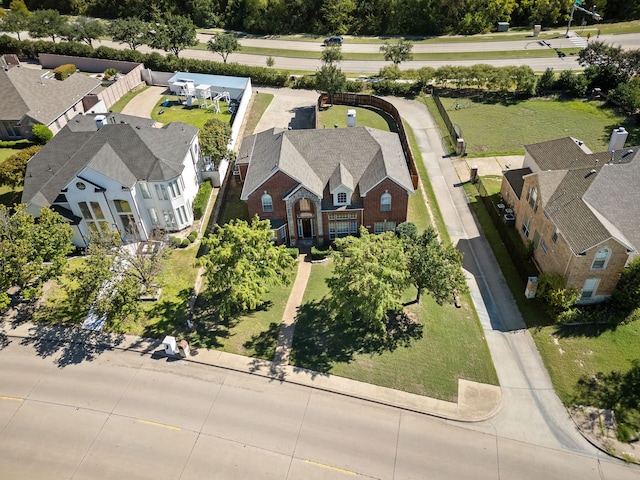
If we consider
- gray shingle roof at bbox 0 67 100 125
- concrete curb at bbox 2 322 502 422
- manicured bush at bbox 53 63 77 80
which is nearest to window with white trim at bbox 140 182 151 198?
concrete curb at bbox 2 322 502 422

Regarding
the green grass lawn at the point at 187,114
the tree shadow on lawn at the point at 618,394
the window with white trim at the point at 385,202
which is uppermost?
the window with white trim at the point at 385,202

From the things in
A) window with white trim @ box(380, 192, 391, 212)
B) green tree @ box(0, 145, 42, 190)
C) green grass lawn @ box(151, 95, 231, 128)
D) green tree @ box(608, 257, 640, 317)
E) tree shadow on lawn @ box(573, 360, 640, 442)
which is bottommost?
tree shadow on lawn @ box(573, 360, 640, 442)

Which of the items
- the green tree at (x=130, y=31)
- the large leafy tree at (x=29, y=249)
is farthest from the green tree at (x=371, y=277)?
the green tree at (x=130, y=31)

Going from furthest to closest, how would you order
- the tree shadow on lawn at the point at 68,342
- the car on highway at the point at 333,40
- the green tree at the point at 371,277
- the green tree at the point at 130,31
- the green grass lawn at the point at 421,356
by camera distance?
the car on highway at the point at 333,40
the green tree at the point at 130,31
the tree shadow on lawn at the point at 68,342
the green grass lawn at the point at 421,356
the green tree at the point at 371,277

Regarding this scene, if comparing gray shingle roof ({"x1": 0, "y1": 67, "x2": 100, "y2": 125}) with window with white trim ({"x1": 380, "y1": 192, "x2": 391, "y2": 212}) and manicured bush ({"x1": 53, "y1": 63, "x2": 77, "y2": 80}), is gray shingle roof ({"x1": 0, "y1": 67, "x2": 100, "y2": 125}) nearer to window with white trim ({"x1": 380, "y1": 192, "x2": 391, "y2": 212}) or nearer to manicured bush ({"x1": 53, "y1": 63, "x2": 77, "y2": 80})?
manicured bush ({"x1": 53, "y1": 63, "x2": 77, "y2": 80})

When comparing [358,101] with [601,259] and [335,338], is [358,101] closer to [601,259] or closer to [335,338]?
[601,259]

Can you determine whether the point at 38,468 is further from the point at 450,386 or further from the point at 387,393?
the point at 450,386

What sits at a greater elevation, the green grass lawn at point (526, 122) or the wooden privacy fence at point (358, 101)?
the wooden privacy fence at point (358, 101)

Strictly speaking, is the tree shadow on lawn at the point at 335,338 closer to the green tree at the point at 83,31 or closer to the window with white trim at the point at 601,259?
the window with white trim at the point at 601,259
